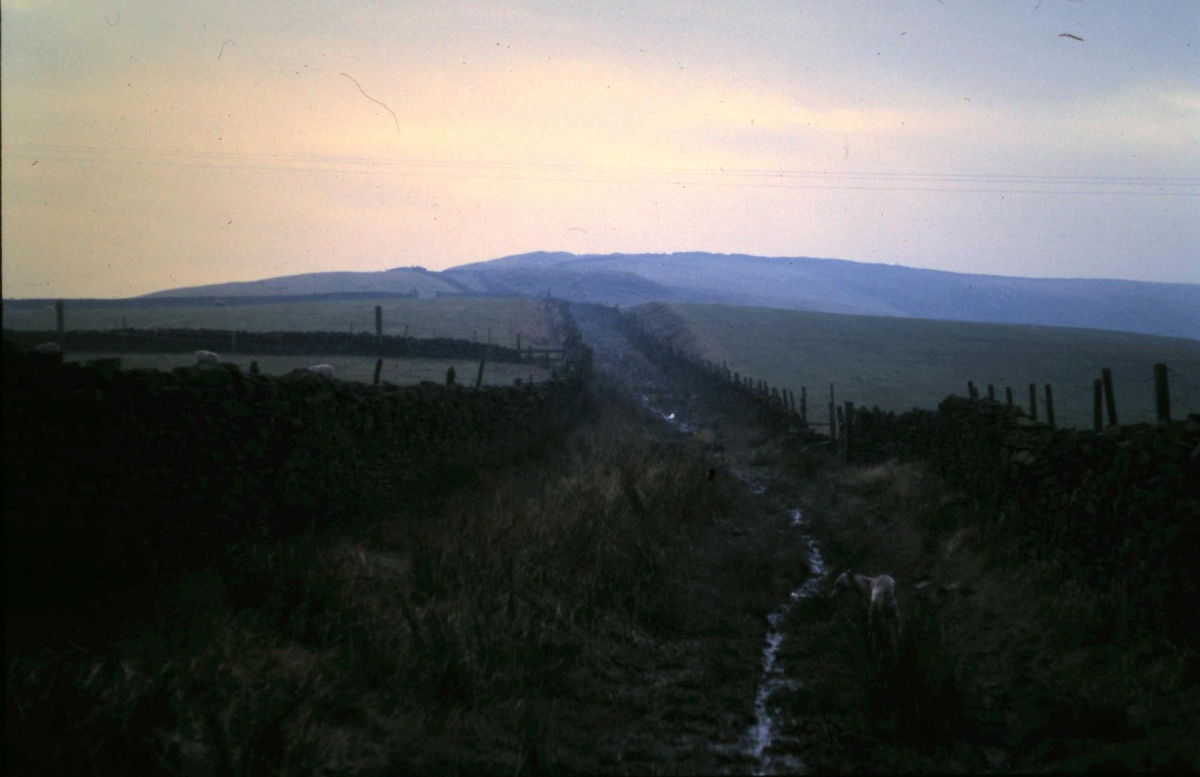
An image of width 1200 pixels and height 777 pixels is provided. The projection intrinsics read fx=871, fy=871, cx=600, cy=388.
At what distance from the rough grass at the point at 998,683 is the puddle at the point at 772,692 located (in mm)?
159

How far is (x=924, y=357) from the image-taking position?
170 feet

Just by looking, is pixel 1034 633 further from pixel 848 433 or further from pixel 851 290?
pixel 851 290

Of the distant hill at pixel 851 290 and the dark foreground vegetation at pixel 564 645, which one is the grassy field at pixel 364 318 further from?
the distant hill at pixel 851 290

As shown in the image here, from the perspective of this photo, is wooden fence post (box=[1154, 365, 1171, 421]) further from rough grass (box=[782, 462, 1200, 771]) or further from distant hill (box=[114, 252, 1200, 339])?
distant hill (box=[114, 252, 1200, 339])

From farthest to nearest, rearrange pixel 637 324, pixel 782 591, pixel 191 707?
pixel 637 324 → pixel 782 591 → pixel 191 707

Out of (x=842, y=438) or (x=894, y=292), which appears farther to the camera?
(x=894, y=292)

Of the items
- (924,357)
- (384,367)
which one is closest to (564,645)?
→ (384,367)

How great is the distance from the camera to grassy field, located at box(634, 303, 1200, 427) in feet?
117

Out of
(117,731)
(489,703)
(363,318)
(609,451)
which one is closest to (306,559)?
(489,703)

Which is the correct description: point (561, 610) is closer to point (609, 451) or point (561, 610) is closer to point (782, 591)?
point (782, 591)

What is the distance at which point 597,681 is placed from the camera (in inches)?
246

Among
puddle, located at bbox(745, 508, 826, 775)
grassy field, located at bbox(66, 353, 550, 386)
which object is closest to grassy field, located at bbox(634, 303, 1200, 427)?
grassy field, located at bbox(66, 353, 550, 386)

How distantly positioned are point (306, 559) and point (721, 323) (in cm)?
6294

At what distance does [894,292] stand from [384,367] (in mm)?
157809
